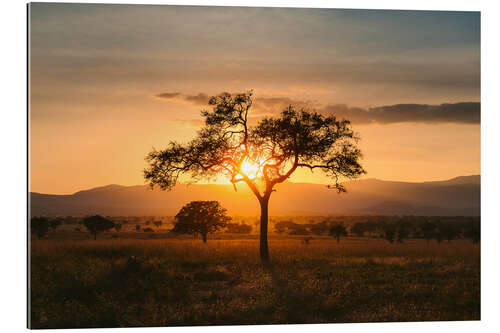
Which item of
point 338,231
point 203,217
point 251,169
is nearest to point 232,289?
point 251,169

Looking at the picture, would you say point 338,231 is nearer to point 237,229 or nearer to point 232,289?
point 237,229

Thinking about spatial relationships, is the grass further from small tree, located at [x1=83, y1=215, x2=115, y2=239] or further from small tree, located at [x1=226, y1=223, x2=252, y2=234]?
small tree, located at [x1=226, y1=223, x2=252, y2=234]

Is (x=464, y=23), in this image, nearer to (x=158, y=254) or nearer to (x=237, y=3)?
(x=237, y=3)

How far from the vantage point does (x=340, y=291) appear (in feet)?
42.9

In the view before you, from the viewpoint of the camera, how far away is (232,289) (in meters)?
13.2

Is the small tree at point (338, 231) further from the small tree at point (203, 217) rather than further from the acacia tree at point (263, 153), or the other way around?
the acacia tree at point (263, 153)

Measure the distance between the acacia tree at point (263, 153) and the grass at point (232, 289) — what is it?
6.53 feet

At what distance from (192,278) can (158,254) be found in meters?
2.06

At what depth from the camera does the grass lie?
1195 centimetres

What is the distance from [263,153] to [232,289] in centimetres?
498

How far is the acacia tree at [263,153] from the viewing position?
49.8 ft

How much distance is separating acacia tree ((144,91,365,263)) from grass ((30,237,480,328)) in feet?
6.53

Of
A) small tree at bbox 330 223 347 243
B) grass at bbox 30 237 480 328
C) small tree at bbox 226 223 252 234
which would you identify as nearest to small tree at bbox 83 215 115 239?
small tree at bbox 226 223 252 234
